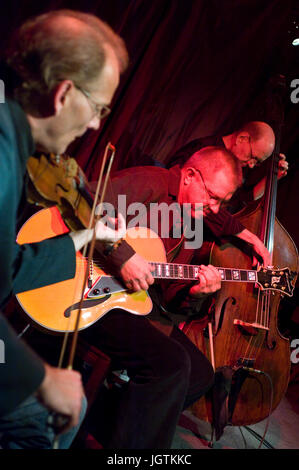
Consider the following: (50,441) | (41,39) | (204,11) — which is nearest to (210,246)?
(50,441)

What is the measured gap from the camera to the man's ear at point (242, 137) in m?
2.81

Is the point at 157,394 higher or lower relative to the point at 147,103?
lower

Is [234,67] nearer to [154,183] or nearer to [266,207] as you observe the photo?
[266,207]

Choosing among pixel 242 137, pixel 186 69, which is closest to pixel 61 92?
pixel 186 69

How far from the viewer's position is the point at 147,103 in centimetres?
257

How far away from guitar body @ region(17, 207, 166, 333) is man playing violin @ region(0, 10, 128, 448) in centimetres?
34

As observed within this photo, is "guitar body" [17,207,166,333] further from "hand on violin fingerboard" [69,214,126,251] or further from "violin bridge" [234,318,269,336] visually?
"violin bridge" [234,318,269,336]

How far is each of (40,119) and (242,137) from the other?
2.18 meters

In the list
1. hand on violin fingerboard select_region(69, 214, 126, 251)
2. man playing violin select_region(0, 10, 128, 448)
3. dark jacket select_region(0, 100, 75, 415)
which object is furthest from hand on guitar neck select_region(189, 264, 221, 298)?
man playing violin select_region(0, 10, 128, 448)

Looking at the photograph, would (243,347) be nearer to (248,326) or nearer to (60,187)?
(248,326)

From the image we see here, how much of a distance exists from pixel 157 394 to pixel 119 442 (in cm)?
24

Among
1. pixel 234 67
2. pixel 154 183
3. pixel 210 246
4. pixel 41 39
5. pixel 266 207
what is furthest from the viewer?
pixel 234 67

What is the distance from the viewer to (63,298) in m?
1.52

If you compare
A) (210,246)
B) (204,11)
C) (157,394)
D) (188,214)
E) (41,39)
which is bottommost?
(157,394)
